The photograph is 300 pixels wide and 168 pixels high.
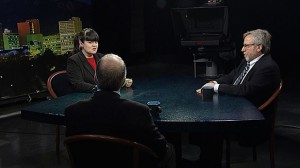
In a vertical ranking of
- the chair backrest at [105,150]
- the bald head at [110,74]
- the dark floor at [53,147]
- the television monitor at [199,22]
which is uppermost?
the television monitor at [199,22]

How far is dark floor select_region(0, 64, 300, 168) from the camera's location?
3.64 m

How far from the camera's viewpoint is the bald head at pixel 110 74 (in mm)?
1963

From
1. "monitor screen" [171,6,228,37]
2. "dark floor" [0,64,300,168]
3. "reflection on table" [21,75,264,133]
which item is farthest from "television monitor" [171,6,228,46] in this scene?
"reflection on table" [21,75,264,133]

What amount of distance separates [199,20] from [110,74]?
446 cm

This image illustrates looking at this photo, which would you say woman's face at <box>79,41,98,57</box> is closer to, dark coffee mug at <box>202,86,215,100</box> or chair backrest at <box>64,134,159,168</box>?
dark coffee mug at <box>202,86,215,100</box>

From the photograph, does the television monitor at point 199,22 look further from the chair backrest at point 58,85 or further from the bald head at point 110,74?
the bald head at point 110,74

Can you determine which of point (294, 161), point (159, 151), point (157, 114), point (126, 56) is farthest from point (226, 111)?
point (126, 56)

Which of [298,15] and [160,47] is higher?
[298,15]

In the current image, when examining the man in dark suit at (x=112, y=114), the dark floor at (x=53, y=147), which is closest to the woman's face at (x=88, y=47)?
the dark floor at (x=53, y=147)

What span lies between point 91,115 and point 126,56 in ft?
27.9

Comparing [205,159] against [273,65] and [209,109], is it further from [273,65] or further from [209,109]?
[273,65]

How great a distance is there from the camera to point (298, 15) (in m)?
7.91

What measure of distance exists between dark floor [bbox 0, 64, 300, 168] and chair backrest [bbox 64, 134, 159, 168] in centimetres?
148

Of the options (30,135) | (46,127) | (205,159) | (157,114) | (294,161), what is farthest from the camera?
(46,127)
